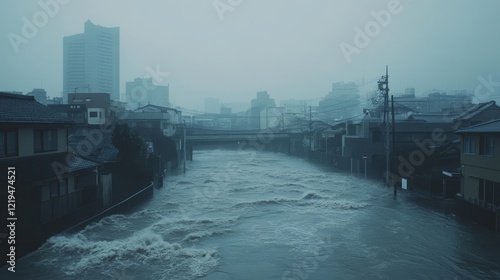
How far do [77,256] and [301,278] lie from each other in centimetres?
686

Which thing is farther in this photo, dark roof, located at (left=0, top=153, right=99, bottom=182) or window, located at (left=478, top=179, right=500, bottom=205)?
window, located at (left=478, top=179, right=500, bottom=205)

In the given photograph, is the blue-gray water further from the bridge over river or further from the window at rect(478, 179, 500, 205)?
the bridge over river

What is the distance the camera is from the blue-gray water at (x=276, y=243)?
1064cm

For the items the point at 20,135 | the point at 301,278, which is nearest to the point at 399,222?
the point at 301,278

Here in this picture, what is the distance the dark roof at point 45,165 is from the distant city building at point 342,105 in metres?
100

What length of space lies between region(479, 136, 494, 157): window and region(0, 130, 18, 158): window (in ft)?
56.0

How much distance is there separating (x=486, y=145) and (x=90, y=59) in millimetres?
120251

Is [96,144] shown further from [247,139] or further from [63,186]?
[247,139]

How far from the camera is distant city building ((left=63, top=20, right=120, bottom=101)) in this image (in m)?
117

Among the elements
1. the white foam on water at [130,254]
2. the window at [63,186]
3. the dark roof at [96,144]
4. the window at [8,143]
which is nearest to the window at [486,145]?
the white foam on water at [130,254]

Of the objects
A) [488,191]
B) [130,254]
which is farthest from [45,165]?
[488,191]

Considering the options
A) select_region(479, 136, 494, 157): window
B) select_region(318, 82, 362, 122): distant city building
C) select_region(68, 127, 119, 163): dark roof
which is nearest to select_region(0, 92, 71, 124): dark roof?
select_region(68, 127, 119, 163): dark roof

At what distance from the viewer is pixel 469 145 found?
16422 mm

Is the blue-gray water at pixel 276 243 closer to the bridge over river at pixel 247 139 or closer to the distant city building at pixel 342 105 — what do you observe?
the bridge over river at pixel 247 139
